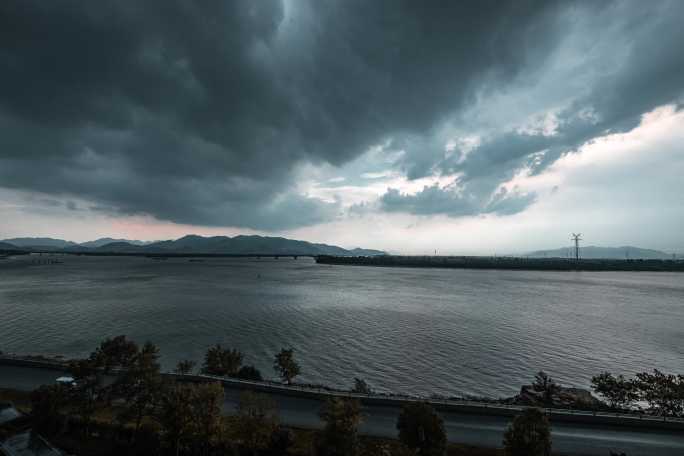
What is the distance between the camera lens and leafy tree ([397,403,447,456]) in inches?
619

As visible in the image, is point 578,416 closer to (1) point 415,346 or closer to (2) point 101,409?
(1) point 415,346

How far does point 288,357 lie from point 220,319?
135 feet

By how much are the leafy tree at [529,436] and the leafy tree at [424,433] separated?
3238 millimetres

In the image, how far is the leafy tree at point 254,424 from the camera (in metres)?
16.8

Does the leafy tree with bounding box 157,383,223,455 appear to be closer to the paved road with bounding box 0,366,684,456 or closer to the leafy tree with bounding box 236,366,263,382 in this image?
the paved road with bounding box 0,366,684,456

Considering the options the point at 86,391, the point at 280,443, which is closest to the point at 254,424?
the point at 280,443

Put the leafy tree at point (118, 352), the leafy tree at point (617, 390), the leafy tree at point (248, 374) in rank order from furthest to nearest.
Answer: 1. the leafy tree at point (248, 374)
2. the leafy tree at point (118, 352)
3. the leafy tree at point (617, 390)

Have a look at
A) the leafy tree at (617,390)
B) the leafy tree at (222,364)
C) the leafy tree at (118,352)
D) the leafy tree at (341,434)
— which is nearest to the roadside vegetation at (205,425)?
the leafy tree at (341,434)

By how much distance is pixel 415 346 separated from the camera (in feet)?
164

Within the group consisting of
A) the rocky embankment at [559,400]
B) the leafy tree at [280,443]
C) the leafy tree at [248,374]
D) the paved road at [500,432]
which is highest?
the leafy tree at [280,443]

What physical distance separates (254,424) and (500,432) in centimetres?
1533

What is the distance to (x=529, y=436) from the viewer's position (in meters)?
15.5

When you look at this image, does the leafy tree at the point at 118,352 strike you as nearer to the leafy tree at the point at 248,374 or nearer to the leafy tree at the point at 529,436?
the leafy tree at the point at 248,374

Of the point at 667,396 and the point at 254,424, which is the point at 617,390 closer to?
the point at 667,396
